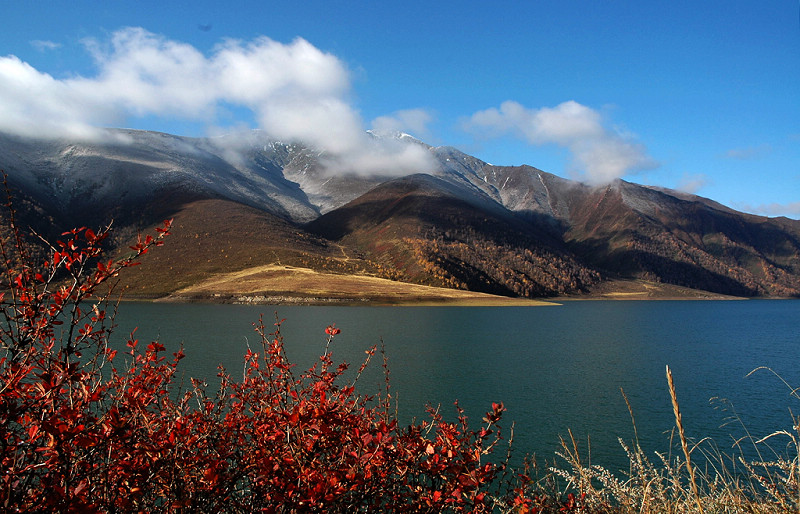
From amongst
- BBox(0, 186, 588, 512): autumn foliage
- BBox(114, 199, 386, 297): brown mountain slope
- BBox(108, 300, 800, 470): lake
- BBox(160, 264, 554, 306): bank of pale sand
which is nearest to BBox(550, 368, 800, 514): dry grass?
BBox(0, 186, 588, 512): autumn foliage

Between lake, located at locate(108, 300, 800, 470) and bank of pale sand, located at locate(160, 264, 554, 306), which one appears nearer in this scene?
lake, located at locate(108, 300, 800, 470)

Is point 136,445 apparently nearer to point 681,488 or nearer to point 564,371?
point 681,488

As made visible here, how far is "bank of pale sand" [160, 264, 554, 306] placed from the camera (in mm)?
131000

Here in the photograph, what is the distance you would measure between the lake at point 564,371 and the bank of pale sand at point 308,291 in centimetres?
5520

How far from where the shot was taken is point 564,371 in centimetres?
4047

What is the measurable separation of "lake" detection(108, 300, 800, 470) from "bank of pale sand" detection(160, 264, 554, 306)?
181 ft

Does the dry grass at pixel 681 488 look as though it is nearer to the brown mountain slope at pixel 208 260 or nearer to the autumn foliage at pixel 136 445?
the autumn foliage at pixel 136 445

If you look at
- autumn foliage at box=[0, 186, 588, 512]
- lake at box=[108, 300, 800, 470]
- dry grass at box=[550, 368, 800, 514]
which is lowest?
lake at box=[108, 300, 800, 470]

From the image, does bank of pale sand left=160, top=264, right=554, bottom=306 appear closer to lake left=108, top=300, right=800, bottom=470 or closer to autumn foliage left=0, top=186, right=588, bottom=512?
lake left=108, top=300, right=800, bottom=470

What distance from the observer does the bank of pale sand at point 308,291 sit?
5157 inches

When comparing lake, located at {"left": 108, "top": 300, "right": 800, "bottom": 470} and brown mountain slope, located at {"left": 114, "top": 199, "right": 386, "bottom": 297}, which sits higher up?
brown mountain slope, located at {"left": 114, "top": 199, "right": 386, "bottom": 297}

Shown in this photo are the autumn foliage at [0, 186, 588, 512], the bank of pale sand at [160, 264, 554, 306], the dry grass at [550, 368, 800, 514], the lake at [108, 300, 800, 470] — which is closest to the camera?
the autumn foliage at [0, 186, 588, 512]

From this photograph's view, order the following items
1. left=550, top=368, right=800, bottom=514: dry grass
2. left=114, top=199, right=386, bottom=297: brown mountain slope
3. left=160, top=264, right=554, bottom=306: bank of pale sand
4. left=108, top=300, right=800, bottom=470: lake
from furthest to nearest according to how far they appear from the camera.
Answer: left=114, top=199, right=386, bottom=297: brown mountain slope → left=160, top=264, right=554, bottom=306: bank of pale sand → left=108, top=300, right=800, bottom=470: lake → left=550, top=368, right=800, bottom=514: dry grass

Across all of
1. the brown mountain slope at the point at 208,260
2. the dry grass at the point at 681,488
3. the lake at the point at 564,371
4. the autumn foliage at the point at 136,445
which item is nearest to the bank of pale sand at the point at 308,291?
the brown mountain slope at the point at 208,260
